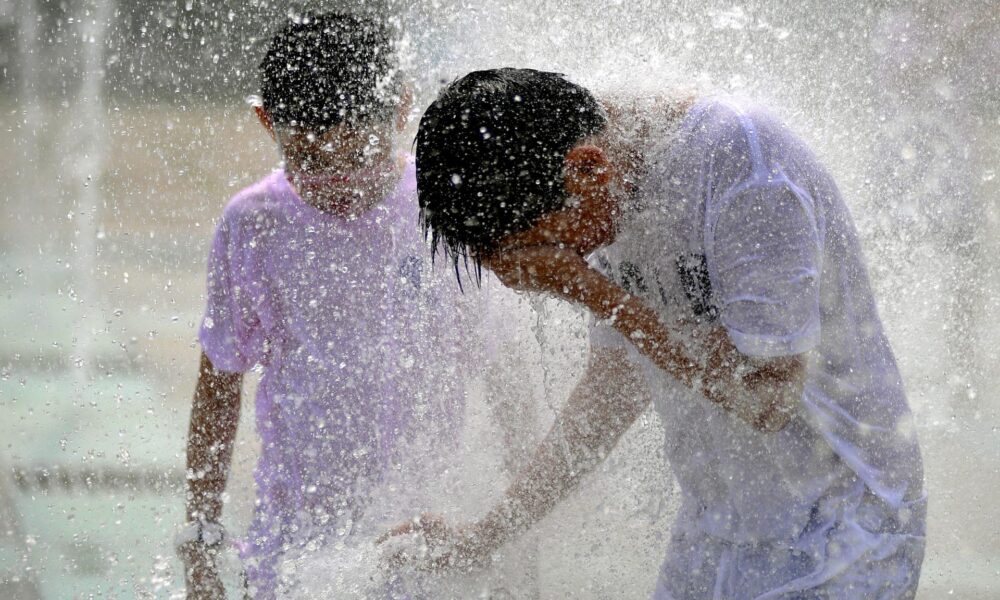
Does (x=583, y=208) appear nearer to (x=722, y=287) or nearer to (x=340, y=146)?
(x=722, y=287)

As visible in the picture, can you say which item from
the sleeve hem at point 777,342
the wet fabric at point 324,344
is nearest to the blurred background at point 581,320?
the wet fabric at point 324,344

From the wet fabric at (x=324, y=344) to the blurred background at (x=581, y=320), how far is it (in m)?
0.16

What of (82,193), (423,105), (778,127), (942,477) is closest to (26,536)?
(423,105)

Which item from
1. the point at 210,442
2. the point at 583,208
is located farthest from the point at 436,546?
the point at 583,208

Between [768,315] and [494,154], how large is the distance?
1.38 feet

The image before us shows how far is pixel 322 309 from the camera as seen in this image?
222 cm

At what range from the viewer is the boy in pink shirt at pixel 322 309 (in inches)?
85.9

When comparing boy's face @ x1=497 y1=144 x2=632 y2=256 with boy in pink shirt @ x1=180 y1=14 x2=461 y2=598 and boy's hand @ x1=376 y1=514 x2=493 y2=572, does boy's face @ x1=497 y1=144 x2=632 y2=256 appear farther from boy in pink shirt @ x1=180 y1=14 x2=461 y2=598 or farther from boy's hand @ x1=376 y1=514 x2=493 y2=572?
boy in pink shirt @ x1=180 y1=14 x2=461 y2=598

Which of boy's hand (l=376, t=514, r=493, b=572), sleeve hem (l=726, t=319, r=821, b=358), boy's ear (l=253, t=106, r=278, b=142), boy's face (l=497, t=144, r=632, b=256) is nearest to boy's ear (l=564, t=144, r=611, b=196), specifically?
boy's face (l=497, t=144, r=632, b=256)

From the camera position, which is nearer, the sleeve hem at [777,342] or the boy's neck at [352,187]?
the sleeve hem at [777,342]

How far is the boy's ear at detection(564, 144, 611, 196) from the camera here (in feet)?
4.98

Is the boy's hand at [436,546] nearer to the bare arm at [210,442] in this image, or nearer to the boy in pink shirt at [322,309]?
the boy in pink shirt at [322,309]

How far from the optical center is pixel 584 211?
1.54 metres

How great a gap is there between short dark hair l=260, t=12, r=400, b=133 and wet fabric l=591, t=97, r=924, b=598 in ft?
2.58
